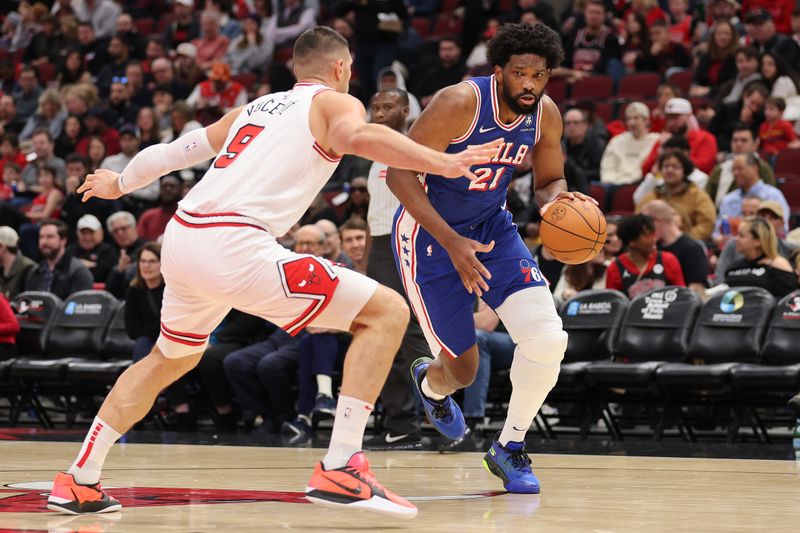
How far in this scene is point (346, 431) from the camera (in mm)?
4102

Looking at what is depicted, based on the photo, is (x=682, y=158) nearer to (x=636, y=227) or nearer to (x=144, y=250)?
(x=636, y=227)

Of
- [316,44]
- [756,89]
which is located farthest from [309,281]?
[756,89]

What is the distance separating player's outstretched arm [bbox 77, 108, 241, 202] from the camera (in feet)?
15.6

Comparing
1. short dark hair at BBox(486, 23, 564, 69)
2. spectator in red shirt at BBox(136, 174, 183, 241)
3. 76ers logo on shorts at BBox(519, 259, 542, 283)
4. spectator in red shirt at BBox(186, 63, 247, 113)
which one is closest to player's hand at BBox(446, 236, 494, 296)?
76ers logo on shorts at BBox(519, 259, 542, 283)

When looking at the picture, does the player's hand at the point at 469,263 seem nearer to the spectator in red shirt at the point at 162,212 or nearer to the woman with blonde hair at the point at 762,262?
the woman with blonde hair at the point at 762,262

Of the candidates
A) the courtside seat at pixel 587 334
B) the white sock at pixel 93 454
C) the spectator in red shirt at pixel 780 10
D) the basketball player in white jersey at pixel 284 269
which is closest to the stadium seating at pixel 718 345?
the courtside seat at pixel 587 334

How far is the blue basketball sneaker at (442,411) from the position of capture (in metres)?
6.06

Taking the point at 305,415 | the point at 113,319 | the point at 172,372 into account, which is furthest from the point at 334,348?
the point at 172,372

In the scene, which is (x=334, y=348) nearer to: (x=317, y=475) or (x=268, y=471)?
(x=268, y=471)

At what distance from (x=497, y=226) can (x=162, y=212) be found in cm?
738

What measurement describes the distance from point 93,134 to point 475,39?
494 cm

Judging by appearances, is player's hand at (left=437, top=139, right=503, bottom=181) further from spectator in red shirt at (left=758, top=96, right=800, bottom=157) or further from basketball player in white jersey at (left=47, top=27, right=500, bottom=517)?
spectator in red shirt at (left=758, top=96, right=800, bottom=157)

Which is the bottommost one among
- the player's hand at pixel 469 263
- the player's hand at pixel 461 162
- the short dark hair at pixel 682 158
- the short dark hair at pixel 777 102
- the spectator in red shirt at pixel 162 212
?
the spectator in red shirt at pixel 162 212

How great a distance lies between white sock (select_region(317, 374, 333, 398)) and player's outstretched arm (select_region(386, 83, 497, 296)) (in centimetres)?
357
